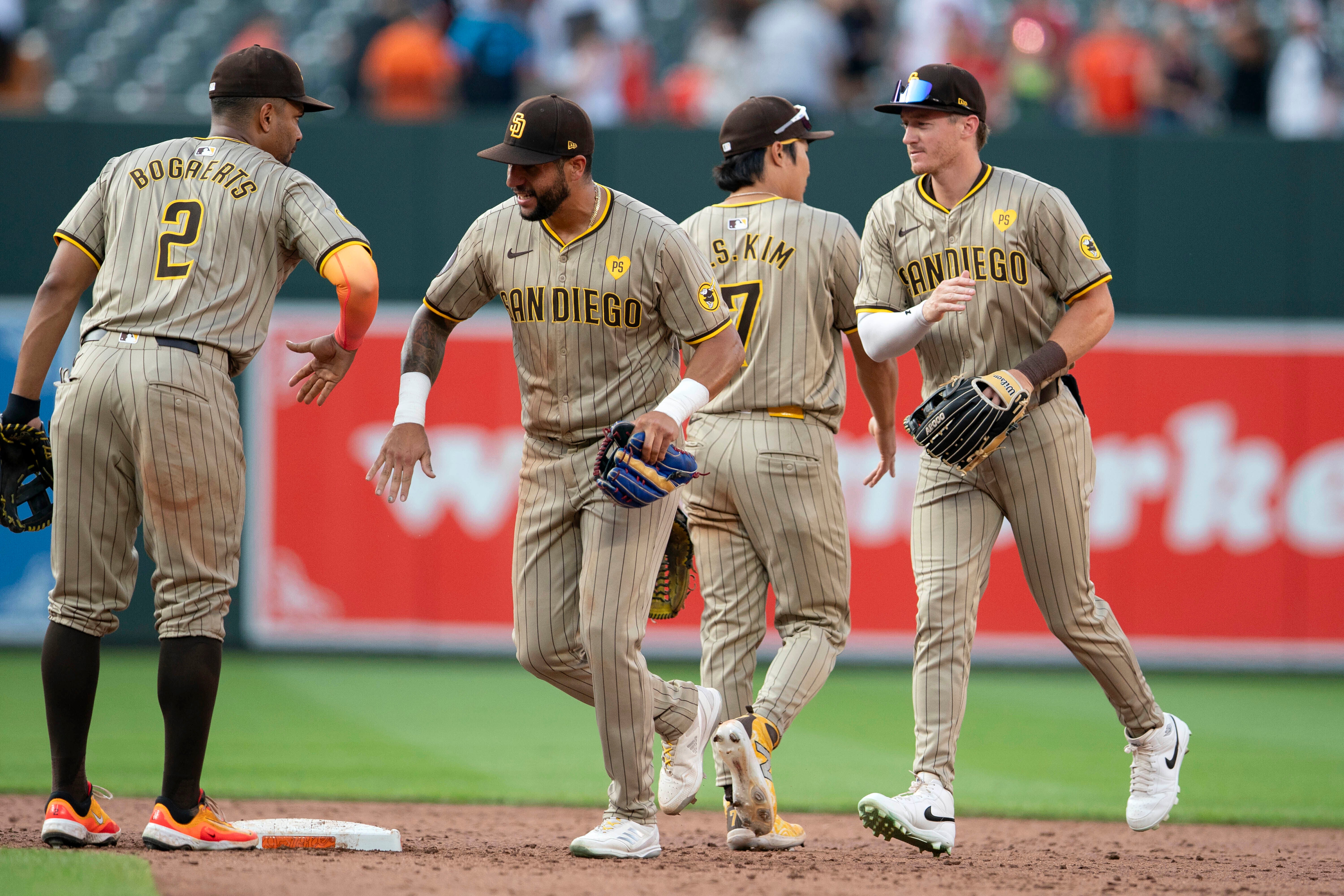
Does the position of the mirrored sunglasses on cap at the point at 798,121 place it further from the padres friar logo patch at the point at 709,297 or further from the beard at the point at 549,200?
the beard at the point at 549,200

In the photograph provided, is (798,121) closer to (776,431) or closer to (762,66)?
(776,431)

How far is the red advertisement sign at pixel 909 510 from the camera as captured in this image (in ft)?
33.2

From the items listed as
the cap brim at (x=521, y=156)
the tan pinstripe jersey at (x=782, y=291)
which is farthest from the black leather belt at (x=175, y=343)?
the tan pinstripe jersey at (x=782, y=291)

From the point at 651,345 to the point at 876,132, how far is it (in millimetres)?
6374

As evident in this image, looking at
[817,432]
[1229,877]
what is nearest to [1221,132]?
[817,432]

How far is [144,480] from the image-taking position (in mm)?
4266

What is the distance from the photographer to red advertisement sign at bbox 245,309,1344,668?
10109 mm

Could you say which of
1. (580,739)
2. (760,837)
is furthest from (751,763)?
(580,739)

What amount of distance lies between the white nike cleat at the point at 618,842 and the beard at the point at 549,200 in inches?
71.7

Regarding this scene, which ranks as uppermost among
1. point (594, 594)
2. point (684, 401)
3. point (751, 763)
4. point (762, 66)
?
point (762, 66)

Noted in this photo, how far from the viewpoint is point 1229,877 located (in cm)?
445

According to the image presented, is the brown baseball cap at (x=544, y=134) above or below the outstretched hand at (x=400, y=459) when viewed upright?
above

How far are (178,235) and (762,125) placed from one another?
200cm

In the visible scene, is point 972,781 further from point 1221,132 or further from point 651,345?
point 1221,132
